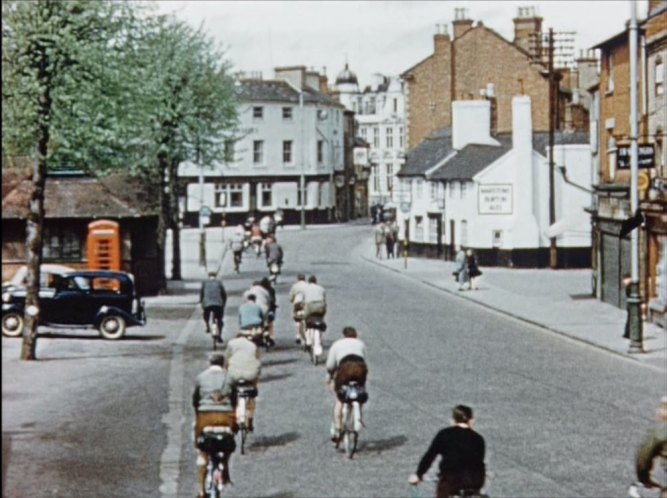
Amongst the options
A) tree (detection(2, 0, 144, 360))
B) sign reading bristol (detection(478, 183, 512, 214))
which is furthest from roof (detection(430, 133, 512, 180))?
tree (detection(2, 0, 144, 360))

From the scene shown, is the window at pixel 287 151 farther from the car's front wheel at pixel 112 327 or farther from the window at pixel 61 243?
the car's front wheel at pixel 112 327

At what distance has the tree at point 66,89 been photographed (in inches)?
658

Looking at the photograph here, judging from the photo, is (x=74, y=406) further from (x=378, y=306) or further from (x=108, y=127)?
(x=378, y=306)

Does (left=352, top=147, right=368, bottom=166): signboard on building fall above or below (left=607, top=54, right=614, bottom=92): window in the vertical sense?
above

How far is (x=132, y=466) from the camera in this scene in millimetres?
A: 15562

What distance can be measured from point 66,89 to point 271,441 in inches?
257

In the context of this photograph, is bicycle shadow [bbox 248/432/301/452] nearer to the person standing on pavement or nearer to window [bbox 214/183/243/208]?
the person standing on pavement

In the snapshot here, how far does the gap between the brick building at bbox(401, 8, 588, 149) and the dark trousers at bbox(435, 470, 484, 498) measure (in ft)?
212

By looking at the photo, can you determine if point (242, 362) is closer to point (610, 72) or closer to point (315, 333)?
point (315, 333)

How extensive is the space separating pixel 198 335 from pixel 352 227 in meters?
72.4

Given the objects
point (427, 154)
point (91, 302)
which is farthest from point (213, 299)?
point (427, 154)

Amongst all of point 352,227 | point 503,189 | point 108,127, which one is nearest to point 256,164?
point 352,227

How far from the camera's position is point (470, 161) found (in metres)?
64.4

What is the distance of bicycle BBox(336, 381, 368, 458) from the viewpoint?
16.3 m
